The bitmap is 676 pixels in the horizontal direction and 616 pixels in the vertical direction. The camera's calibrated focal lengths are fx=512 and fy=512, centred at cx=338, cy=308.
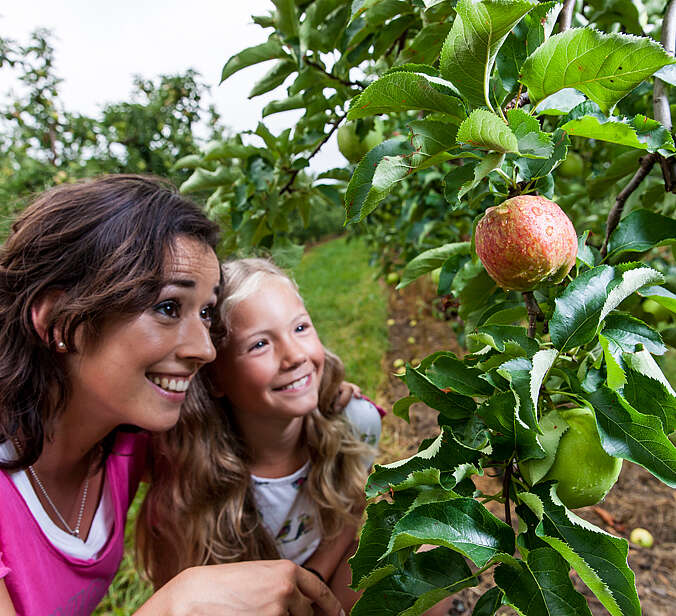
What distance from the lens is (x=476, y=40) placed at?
38 centimetres

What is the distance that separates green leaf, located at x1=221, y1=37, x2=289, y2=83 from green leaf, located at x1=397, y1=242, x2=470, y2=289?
400 millimetres

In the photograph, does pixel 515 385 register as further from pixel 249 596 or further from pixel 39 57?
pixel 39 57

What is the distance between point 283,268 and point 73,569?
2.59 feet

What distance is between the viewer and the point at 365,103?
1.36ft

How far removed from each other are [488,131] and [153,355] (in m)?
0.65

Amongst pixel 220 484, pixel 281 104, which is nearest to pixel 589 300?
pixel 281 104

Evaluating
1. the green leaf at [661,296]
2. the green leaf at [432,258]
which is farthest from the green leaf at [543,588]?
the green leaf at [432,258]

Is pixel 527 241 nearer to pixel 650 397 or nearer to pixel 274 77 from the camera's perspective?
pixel 650 397

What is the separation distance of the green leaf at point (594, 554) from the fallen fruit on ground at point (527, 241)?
0.58ft

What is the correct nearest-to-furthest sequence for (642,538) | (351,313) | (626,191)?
(626,191) < (642,538) < (351,313)

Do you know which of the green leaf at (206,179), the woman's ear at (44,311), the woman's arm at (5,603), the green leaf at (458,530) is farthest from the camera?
the green leaf at (206,179)

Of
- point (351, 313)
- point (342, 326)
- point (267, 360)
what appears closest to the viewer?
point (267, 360)

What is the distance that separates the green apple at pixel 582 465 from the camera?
434 millimetres

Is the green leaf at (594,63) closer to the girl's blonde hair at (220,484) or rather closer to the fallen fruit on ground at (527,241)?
the fallen fruit on ground at (527,241)
